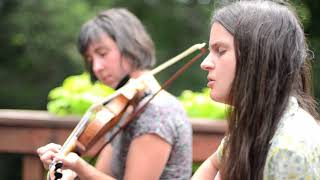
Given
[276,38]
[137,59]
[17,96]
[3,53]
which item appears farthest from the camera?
[3,53]

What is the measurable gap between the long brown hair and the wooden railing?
1.67 m

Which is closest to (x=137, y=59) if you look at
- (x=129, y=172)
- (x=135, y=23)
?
(x=135, y=23)

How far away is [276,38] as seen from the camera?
1378 mm

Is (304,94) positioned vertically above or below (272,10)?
below

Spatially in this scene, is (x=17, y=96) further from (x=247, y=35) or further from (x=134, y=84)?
(x=247, y=35)

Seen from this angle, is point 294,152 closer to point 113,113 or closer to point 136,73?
point 113,113

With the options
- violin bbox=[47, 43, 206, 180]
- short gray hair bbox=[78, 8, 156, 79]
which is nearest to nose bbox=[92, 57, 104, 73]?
short gray hair bbox=[78, 8, 156, 79]

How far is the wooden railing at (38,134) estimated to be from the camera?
309 cm

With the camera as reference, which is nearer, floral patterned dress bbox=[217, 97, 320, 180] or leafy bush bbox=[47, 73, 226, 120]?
floral patterned dress bbox=[217, 97, 320, 180]

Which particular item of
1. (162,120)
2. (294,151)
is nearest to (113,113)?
(162,120)

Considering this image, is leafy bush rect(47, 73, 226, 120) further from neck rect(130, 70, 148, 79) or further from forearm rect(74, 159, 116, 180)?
forearm rect(74, 159, 116, 180)

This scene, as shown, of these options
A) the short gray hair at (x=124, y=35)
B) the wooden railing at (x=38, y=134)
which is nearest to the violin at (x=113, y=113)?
the short gray hair at (x=124, y=35)

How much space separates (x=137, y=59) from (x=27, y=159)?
1.15m

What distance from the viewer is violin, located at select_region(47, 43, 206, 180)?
79.4 inches
